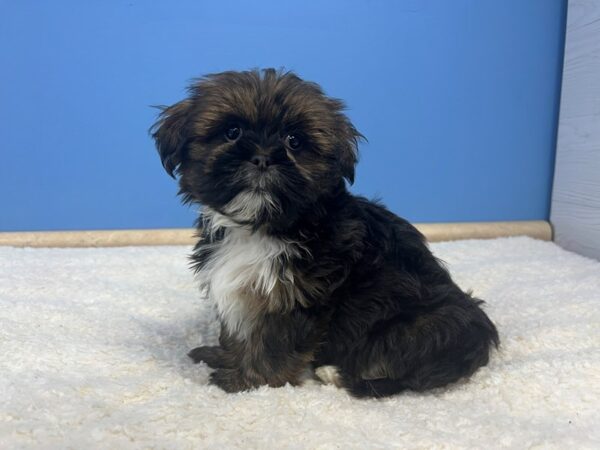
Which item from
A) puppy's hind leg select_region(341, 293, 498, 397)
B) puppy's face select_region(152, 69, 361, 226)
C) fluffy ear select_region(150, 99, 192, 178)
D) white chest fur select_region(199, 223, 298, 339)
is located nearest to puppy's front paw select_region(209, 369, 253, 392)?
white chest fur select_region(199, 223, 298, 339)

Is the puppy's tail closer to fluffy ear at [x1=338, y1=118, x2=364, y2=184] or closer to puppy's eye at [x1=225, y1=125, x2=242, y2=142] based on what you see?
fluffy ear at [x1=338, y1=118, x2=364, y2=184]

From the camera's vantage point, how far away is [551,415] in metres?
1.26

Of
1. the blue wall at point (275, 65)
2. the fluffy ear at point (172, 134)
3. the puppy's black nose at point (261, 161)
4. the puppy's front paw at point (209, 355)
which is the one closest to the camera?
the puppy's black nose at point (261, 161)

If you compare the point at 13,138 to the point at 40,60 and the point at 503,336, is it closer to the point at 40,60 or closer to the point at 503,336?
the point at 40,60

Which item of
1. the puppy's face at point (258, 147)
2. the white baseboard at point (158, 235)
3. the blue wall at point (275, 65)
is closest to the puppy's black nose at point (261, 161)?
the puppy's face at point (258, 147)

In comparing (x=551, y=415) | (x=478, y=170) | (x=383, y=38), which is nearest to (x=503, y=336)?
(x=551, y=415)

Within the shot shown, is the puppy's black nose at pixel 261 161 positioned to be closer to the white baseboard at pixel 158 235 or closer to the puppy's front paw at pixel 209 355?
the puppy's front paw at pixel 209 355

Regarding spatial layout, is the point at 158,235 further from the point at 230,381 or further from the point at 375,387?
the point at 375,387

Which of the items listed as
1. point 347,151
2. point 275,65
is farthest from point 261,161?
point 275,65

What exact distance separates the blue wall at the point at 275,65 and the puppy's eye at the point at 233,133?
1.57 m

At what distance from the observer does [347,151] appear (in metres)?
1.37

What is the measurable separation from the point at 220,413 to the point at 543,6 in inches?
108

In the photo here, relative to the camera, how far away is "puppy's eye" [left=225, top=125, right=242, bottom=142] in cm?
129

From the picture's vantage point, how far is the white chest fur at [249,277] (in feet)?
4.45
